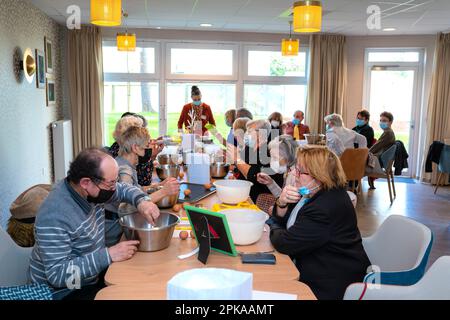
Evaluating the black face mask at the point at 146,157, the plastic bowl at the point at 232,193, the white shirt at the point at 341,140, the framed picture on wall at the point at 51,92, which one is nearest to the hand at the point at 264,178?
the plastic bowl at the point at 232,193

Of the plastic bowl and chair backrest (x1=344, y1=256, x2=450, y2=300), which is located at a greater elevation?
the plastic bowl

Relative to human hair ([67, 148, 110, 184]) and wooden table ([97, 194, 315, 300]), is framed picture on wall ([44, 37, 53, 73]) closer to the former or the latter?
human hair ([67, 148, 110, 184])

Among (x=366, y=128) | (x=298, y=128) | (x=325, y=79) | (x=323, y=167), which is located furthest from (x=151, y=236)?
(x=325, y=79)

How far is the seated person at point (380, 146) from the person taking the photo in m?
5.96

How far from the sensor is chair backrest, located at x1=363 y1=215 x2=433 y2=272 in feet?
6.40

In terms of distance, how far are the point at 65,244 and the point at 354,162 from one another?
4492 millimetres

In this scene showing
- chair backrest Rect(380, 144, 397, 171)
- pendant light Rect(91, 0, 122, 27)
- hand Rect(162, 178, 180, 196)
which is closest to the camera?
hand Rect(162, 178, 180, 196)

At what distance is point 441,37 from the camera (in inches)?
278

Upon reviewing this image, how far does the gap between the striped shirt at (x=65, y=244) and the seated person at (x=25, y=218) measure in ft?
2.79

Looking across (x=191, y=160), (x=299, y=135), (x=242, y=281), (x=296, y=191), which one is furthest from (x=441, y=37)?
(x=242, y=281)

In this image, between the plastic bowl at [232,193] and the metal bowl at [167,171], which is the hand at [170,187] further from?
the metal bowl at [167,171]

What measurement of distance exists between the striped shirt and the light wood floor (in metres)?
3.31

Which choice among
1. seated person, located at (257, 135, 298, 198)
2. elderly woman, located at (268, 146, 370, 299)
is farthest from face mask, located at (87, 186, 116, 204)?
seated person, located at (257, 135, 298, 198)
